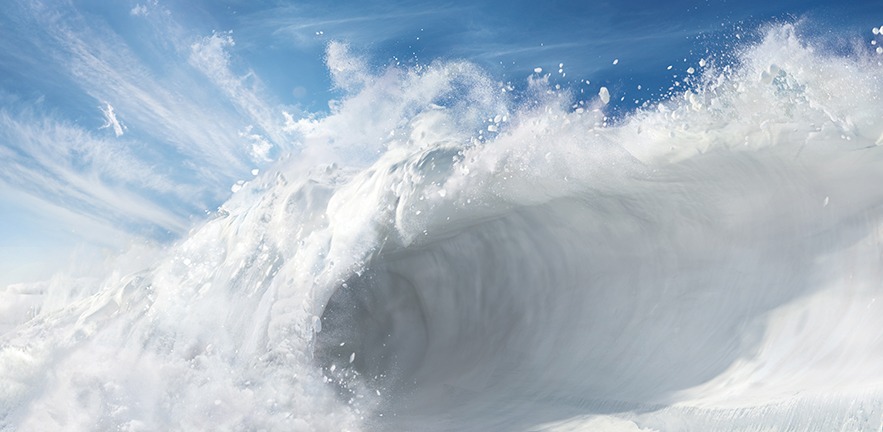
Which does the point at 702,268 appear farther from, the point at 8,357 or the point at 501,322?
the point at 8,357

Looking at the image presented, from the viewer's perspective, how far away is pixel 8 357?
8.21 meters

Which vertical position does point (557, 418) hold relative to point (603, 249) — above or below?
below

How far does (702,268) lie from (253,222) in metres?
6.31

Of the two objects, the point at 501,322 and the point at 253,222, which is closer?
the point at 501,322

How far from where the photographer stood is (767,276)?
19.9 ft

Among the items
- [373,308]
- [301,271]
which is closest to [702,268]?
[373,308]

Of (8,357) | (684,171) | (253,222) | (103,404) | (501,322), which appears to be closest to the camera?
(103,404)

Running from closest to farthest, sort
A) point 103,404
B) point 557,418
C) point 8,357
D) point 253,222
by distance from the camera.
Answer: point 557,418 < point 103,404 < point 8,357 < point 253,222

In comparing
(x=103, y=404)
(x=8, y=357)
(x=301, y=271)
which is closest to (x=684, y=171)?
(x=301, y=271)

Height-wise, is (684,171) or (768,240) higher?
(684,171)

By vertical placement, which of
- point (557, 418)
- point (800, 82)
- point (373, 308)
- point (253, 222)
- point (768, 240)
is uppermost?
point (800, 82)

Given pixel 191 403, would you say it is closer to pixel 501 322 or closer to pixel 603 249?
pixel 501 322

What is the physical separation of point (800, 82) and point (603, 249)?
10.0ft

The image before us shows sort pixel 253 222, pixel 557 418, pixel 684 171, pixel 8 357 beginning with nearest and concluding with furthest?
pixel 557 418, pixel 684 171, pixel 8 357, pixel 253 222
